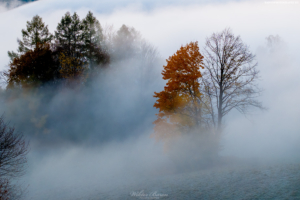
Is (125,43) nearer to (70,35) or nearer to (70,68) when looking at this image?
(70,35)

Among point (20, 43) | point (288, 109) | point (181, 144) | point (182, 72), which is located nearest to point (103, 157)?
point (181, 144)

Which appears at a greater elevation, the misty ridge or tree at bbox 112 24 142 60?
tree at bbox 112 24 142 60

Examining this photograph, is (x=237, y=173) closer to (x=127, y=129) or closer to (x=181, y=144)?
(x=181, y=144)

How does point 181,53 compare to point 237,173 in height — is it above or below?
above

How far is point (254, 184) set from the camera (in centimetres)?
1213

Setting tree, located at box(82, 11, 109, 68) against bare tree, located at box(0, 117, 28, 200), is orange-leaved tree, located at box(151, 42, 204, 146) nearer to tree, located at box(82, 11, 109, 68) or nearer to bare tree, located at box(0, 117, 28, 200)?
bare tree, located at box(0, 117, 28, 200)

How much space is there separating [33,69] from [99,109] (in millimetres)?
12899

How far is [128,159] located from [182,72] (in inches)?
640

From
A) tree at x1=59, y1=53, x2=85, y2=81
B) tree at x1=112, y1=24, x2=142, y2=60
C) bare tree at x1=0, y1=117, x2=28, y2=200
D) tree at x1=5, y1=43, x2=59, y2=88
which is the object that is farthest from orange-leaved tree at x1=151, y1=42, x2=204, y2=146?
tree at x1=112, y1=24, x2=142, y2=60

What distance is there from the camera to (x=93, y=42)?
45.5 metres

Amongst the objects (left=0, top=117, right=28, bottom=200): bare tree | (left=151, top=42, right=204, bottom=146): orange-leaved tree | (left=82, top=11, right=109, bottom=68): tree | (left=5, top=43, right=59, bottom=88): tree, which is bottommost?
(left=0, top=117, right=28, bottom=200): bare tree

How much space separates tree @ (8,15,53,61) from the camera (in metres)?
41.0

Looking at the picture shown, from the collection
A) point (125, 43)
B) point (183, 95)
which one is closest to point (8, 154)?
point (183, 95)

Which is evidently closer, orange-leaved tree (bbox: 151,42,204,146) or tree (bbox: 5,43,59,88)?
orange-leaved tree (bbox: 151,42,204,146)
